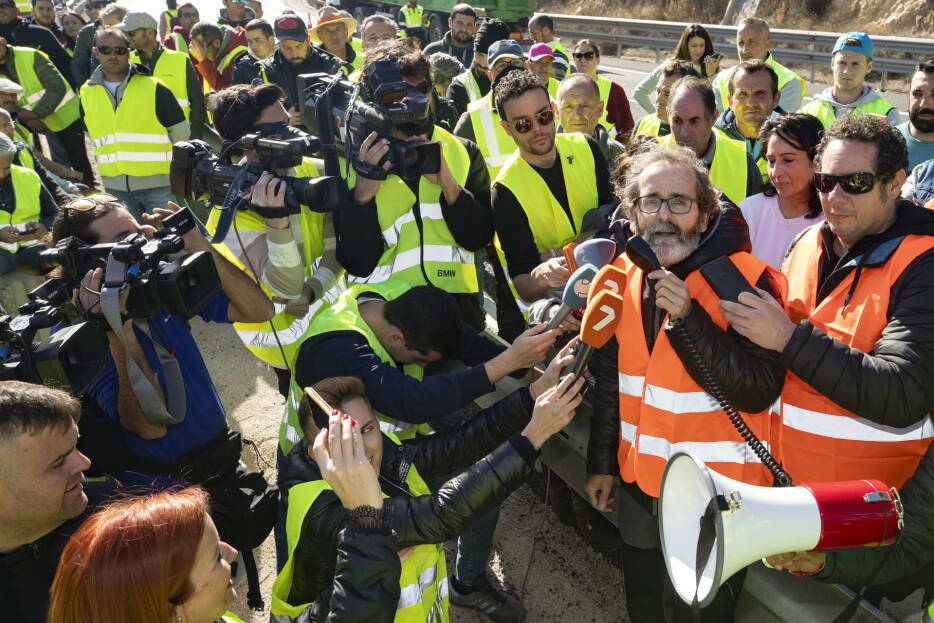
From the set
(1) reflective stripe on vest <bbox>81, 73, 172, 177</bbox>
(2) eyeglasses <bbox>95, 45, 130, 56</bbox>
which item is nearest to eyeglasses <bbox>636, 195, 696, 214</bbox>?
(1) reflective stripe on vest <bbox>81, 73, 172, 177</bbox>

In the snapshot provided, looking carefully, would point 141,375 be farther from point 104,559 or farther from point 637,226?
point 637,226

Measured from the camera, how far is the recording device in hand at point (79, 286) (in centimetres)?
244

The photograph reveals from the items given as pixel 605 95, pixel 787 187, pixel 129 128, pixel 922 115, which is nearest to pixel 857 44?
pixel 922 115

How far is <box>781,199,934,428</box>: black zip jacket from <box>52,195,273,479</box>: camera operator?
2.30 metres

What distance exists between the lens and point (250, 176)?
340cm

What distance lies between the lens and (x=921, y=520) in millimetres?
2268

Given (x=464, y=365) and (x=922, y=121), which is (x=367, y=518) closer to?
(x=464, y=365)

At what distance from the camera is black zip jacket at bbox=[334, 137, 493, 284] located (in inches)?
144

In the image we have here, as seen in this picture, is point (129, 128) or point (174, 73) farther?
point (174, 73)

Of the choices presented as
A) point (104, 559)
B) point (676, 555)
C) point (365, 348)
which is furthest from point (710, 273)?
point (104, 559)

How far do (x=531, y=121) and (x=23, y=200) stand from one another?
382 centimetres

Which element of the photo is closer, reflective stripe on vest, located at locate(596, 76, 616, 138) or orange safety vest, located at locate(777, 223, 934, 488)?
orange safety vest, located at locate(777, 223, 934, 488)

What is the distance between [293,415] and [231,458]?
0.43m

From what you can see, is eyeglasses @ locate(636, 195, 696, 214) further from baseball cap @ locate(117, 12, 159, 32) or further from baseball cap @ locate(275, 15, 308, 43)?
baseball cap @ locate(117, 12, 159, 32)
